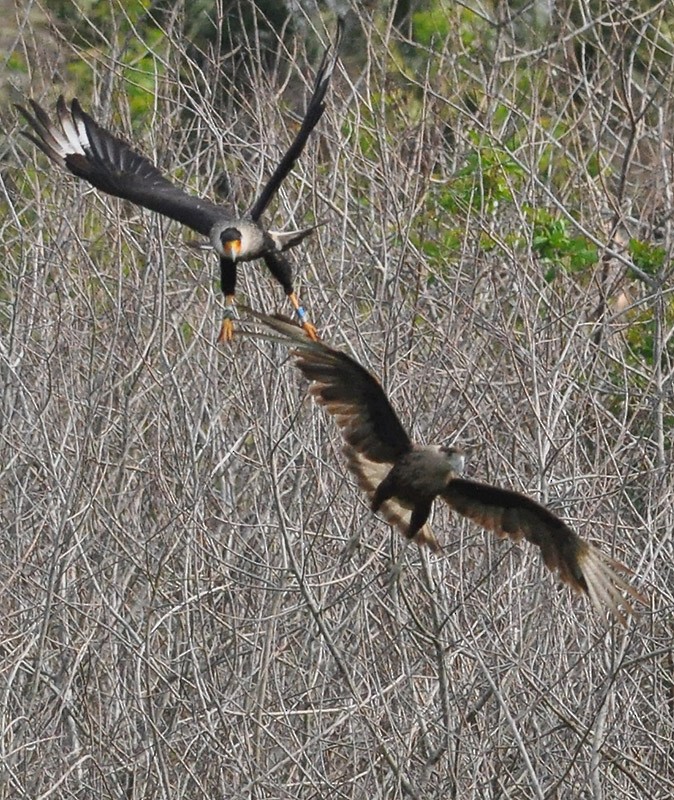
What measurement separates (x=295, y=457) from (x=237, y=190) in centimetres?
282

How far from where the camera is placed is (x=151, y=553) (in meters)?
6.92

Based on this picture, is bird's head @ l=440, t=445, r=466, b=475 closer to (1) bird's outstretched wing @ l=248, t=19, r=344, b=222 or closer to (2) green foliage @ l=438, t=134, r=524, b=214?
(1) bird's outstretched wing @ l=248, t=19, r=344, b=222

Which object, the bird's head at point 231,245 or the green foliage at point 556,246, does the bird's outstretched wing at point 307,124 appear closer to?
the bird's head at point 231,245

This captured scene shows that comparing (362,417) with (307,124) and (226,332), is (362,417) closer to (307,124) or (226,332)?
(226,332)

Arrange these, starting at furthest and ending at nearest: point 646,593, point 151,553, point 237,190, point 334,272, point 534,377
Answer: point 237,190 < point 334,272 < point 151,553 < point 646,593 < point 534,377

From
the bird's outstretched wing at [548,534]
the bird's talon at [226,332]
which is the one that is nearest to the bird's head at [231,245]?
the bird's talon at [226,332]

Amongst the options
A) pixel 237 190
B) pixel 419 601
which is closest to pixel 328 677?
pixel 419 601

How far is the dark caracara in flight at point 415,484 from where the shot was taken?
556cm

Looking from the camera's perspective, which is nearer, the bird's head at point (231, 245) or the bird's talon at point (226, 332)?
the bird's talon at point (226, 332)

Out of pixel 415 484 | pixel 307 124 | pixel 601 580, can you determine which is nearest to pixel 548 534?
pixel 601 580

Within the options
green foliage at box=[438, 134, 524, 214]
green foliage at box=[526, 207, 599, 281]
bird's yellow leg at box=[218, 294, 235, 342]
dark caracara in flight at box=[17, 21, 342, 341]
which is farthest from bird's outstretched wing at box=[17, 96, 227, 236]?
green foliage at box=[526, 207, 599, 281]

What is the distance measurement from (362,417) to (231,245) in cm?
177

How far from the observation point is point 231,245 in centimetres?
736

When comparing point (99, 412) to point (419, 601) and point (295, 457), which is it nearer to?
point (295, 457)
